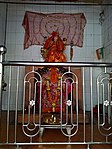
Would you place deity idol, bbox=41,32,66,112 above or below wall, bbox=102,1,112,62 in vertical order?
below

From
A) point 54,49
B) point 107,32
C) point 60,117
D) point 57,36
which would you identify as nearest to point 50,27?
point 57,36

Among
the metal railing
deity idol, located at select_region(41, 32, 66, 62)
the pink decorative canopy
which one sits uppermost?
the pink decorative canopy

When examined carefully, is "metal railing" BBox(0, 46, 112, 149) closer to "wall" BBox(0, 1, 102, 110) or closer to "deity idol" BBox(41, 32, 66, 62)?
"wall" BBox(0, 1, 102, 110)

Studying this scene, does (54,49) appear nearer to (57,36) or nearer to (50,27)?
(57,36)

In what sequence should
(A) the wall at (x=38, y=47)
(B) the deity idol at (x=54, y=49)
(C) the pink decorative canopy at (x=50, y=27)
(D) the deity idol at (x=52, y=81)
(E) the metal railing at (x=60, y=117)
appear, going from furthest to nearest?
(A) the wall at (x=38, y=47), (C) the pink decorative canopy at (x=50, y=27), (B) the deity idol at (x=54, y=49), (D) the deity idol at (x=52, y=81), (E) the metal railing at (x=60, y=117)

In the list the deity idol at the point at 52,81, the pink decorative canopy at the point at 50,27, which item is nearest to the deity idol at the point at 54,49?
the deity idol at the point at 52,81

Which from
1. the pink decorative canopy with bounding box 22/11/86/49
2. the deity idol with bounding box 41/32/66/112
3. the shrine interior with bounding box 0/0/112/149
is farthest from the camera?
the pink decorative canopy with bounding box 22/11/86/49

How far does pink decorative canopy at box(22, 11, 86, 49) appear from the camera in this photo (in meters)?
4.75

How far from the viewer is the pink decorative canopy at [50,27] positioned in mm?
4746

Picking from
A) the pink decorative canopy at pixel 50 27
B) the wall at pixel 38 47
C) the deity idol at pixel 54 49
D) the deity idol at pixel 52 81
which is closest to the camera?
the deity idol at pixel 52 81

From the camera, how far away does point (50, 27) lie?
479 centimetres

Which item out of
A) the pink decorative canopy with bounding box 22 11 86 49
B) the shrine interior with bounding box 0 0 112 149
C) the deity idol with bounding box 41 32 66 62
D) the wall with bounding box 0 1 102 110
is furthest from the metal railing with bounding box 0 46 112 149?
the pink decorative canopy with bounding box 22 11 86 49

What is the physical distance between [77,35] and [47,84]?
167 cm

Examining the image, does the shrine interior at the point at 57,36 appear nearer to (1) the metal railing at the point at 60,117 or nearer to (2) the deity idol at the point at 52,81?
(1) the metal railing at the point at 60,117
